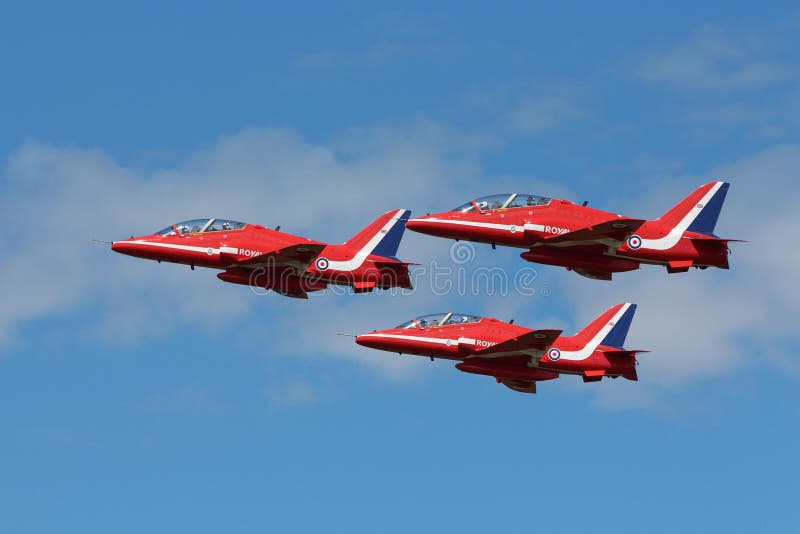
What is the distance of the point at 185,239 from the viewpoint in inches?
2766

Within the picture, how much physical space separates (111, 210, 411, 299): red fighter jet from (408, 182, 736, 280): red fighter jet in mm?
3406

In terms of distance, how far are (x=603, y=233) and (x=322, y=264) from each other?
13368 millimetres

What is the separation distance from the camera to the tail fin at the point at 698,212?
70875 mm

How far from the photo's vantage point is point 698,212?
71.3m

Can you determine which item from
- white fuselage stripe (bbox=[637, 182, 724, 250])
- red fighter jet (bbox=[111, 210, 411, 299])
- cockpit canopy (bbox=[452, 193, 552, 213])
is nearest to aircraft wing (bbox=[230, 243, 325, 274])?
red fighter jet (bbox=[111, 210, 411, 299])

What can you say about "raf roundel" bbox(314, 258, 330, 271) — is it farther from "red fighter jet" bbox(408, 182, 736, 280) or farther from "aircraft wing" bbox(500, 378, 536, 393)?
"aircraft wing" bbox(500, 378, 536, 393)

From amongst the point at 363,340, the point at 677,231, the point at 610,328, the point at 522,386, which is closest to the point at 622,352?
the point at 610,328

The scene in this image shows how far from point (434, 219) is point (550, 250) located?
5.62m

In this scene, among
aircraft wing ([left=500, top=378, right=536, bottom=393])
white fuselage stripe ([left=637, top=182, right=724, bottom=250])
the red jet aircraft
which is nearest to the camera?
the red jet aircraft

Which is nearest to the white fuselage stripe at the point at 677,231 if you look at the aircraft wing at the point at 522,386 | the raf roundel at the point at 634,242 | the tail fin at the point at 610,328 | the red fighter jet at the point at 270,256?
the raf roundel at the point at 634,242

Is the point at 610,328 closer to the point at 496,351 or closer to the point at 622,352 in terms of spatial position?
the point at 622,352

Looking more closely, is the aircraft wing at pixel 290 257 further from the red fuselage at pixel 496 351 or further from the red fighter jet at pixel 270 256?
the red fuselage at pixel 496 351

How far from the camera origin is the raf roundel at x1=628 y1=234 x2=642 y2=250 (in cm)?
7000

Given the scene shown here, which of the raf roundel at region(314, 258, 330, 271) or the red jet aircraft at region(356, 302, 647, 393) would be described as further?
the raf roundel at region(314, 258, 330, 271)
